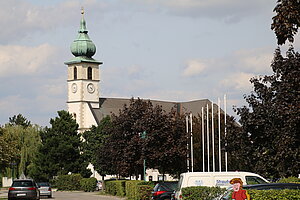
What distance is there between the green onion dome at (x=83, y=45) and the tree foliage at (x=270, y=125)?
7646 centimetres

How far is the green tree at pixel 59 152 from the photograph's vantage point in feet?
252

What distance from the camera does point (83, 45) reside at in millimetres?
109312

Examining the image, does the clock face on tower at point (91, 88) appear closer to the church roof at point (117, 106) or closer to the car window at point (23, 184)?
the church roof at point (117, 106)

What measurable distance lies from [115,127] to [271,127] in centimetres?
2118

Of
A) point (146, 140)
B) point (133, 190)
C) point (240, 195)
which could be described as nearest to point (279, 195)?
point (240, 195)

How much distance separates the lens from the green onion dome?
354ft

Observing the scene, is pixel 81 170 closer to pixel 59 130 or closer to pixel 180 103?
pixel 59 130

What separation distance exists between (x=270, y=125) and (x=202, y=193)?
23.8 ft

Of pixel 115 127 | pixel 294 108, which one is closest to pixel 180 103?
pixel 115 127

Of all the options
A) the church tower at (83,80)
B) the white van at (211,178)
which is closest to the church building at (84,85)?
the church tower at (83,80)

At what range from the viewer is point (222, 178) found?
26188 mm

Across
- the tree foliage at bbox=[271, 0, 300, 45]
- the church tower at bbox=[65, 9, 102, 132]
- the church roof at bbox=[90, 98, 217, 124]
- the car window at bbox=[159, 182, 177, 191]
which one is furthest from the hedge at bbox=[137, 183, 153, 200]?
the church tower at bbox=[65, 9, 102, 132]

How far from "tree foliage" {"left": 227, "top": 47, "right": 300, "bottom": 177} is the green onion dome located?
76457mm

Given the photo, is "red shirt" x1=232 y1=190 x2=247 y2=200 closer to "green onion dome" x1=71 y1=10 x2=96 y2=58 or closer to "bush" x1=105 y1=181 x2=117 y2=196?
"bush" x1=105 y1=181 x2=117 y2=196
